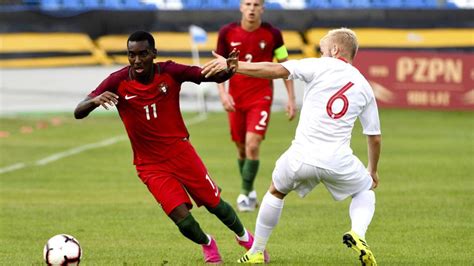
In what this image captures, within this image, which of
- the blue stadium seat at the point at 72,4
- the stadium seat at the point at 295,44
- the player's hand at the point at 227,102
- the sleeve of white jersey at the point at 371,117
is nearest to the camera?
the sleeve of white jersey at the point at 371,117

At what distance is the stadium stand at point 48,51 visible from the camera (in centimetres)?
3341

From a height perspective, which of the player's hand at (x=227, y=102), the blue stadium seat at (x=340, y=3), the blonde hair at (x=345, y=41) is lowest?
the blue stadium seat at (x=340, y=3)

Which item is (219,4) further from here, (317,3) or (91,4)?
(91,4)

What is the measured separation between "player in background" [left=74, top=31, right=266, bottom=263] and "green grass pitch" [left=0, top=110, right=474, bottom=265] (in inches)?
23.5

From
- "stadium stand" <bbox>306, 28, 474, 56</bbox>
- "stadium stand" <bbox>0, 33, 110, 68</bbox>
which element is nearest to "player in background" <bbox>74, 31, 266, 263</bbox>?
"stadium stand" <bbox>306, 28, 474, 56</bbox>

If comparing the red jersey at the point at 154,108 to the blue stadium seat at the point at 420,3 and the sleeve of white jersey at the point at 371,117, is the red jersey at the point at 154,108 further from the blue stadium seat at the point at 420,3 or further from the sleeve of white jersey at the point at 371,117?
the blue stadium seat at the point at 420,3

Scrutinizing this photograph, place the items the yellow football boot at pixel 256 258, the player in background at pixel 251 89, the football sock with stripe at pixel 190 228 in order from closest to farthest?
1. the football sock with stripe at pixel 190 228
2. the yellow football boot at pixel 256 258
3. the player in background at pixel 251 89

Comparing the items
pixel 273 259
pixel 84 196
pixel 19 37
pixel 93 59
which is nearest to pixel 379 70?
pixel 93 59

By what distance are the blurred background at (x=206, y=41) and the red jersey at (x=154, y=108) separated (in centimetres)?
2083

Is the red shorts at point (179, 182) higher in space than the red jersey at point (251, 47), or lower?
higher

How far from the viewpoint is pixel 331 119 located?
8891 millimetres

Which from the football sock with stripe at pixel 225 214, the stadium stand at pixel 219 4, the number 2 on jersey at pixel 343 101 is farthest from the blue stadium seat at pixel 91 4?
the number 2 on jersey at pixel 343 101

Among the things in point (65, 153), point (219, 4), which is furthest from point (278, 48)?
point (219, 4)

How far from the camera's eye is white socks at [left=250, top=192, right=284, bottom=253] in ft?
30.7
